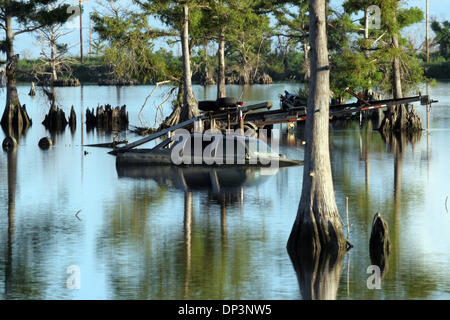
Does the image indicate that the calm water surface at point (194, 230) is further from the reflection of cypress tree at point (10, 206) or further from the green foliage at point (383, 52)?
the green foliage at point (383, 52)

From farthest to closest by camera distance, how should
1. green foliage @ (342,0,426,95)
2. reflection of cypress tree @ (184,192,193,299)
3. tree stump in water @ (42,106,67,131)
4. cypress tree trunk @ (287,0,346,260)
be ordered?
1. tree stump in water @ (42,106,67,131)
2. green foliage @ (342,0,426,95)
3. cypress tree trunk @ (287,0,346,260)
4. reflection of cypress tree @ (184,192,193,299)

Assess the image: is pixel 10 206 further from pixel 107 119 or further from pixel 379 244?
pixel 107 119

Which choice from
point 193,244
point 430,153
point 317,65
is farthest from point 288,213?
point 430,153

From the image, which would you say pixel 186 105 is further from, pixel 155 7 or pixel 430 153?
pixel 430 153

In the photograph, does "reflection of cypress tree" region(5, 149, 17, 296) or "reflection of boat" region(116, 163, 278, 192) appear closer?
"reflection of cypress tree" region(5, 149, 17, 296)

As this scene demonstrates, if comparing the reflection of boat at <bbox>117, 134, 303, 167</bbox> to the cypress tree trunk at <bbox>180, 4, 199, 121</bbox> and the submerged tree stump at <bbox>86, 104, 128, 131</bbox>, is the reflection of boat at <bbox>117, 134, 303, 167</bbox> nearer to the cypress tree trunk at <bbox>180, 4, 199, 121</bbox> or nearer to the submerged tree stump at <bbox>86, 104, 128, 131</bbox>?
the cypress tree trunk at <bbox>180, 4, 199, 121</bbox>

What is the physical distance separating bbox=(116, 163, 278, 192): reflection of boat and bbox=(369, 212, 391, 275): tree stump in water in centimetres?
779

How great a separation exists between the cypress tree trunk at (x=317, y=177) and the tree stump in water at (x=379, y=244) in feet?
1.98

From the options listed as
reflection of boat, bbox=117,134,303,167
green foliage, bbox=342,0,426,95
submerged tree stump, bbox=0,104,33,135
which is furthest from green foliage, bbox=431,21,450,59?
reflection of boat, bbox=117,134,303,167

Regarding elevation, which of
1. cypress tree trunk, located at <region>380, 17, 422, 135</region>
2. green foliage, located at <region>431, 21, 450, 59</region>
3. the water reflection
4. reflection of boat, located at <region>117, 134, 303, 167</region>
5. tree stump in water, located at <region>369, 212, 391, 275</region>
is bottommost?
the water reflection

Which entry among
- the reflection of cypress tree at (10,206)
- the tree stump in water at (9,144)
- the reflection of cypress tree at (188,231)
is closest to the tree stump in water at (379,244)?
the reflection of cypress tree at (188,231)

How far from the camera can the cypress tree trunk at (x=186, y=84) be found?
130 feet

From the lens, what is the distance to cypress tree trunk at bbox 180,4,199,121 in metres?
39.5
